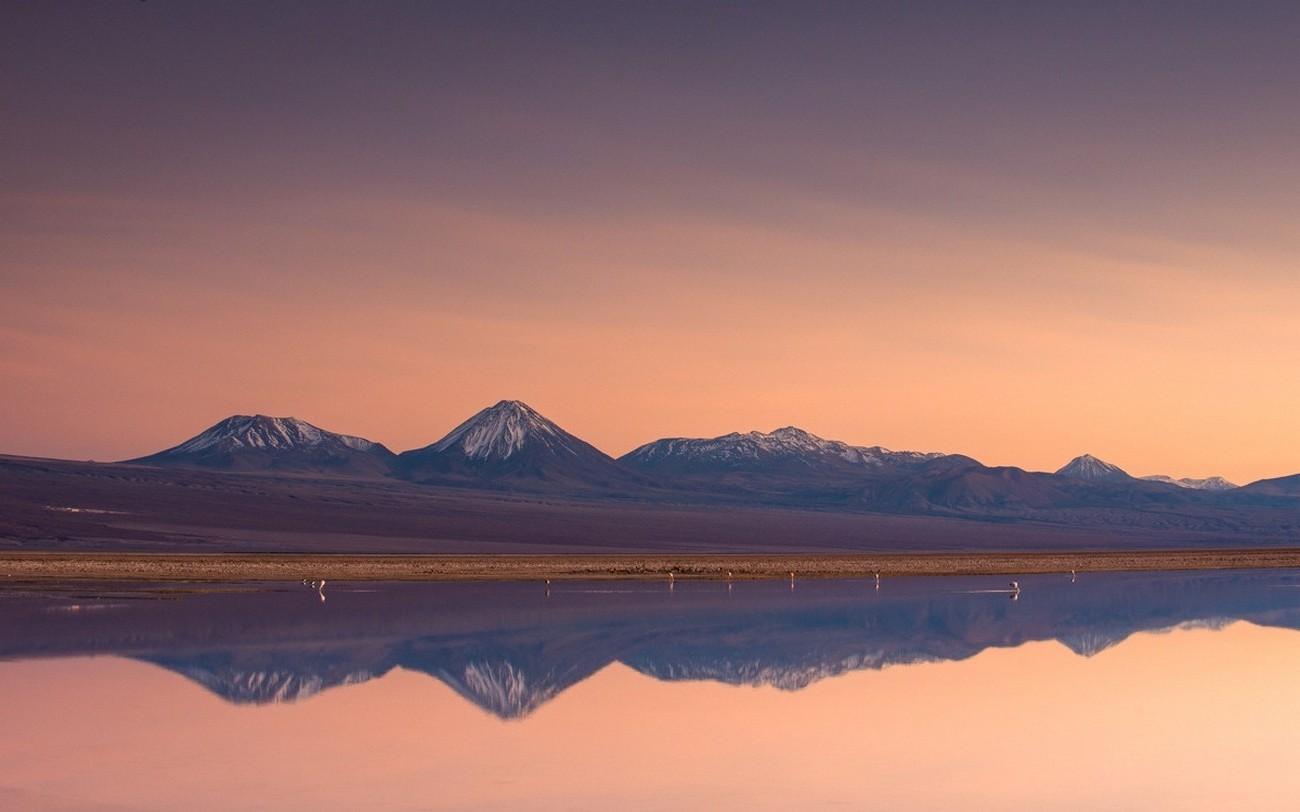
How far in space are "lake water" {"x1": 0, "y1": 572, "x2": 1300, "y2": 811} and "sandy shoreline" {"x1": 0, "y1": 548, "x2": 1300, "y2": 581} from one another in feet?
40.6

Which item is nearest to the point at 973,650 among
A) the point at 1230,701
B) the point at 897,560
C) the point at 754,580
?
the point at 1230,701

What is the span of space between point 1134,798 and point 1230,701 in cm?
887

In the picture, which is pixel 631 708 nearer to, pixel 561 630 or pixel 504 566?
pixel 561 630

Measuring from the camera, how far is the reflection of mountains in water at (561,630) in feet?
82.6

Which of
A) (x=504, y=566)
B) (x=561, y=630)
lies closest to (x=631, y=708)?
(x=561, y=630)

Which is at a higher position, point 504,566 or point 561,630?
point 504,566

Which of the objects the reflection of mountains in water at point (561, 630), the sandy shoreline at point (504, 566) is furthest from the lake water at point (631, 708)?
the sandy shoreline at point (504, 566)

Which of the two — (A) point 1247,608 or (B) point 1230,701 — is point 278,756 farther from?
(A) point 1247,608

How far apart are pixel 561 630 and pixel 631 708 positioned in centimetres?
1225

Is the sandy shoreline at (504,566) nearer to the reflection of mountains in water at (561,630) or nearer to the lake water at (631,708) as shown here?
the reflection of mountains in water at (561,630)

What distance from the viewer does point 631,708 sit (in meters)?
21.2

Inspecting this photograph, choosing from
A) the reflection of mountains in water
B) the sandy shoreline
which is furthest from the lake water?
the sandy shoreline

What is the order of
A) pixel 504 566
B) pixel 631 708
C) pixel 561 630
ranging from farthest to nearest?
1. pixel 504 566
2. pixel 561 630
3. pixel 631 708

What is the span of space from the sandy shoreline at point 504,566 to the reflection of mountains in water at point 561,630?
614 centimetres
